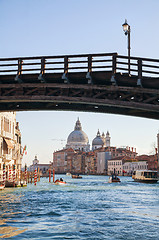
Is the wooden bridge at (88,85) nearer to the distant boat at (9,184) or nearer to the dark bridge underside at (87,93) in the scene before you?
the dark bridge underside at (87,93)

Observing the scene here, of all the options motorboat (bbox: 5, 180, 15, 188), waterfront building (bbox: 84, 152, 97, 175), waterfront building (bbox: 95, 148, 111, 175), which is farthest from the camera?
waterfront building (bbox: 84, 152, 97, 175)

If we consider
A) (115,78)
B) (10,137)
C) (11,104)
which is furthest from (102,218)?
(10,137)

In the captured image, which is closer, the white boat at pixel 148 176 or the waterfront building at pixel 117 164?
the white boat at pixel 148 176

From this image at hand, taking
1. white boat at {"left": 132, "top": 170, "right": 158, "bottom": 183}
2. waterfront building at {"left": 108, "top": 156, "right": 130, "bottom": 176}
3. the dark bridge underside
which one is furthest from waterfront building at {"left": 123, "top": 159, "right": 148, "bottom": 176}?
the dark bridge underside

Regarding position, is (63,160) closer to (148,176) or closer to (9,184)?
(148,176)

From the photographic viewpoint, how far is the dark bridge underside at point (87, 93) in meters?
14.4

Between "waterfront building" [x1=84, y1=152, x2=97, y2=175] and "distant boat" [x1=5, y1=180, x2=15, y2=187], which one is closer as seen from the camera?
"distant boat" [x1=5, y1=180, x2=15, y2=187]

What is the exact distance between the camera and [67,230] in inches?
492

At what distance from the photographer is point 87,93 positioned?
15.5 meters

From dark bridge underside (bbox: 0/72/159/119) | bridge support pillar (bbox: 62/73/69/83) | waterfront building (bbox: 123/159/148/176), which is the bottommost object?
waterfront building (bbox: 123/159/148/176)

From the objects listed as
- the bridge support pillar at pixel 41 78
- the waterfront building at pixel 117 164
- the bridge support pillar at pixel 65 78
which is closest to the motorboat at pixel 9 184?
the bridge support pillar at pixel 41 78

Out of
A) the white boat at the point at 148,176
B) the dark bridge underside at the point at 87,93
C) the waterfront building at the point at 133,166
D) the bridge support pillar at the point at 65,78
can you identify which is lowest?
the white boat at the point at 148,176

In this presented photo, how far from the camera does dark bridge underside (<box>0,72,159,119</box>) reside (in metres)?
14.4

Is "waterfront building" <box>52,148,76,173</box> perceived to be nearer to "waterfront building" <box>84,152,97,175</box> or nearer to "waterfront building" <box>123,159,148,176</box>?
"waterfront building" <box>84,152,97,175</box>
